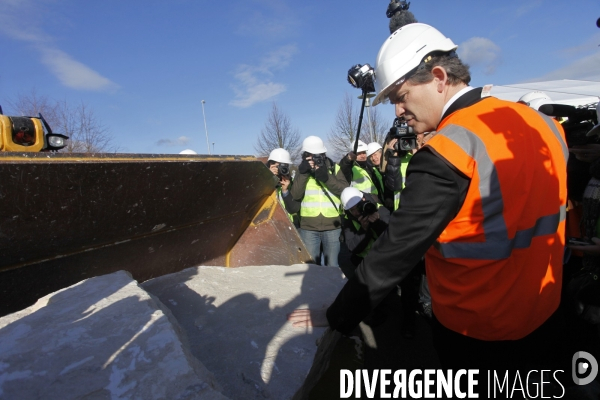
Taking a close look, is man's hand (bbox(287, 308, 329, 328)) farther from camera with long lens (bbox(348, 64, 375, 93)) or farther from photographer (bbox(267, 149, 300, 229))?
photographer (bbox(267, 149, 300, 229))

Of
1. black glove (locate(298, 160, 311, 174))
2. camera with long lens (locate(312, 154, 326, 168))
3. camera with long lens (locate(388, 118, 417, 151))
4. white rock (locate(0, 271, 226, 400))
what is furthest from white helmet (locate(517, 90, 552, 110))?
white rock (locate(0, 271, 226, 400))

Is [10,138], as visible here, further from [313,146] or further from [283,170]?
[313,146]

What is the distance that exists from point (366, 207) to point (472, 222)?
2.17m

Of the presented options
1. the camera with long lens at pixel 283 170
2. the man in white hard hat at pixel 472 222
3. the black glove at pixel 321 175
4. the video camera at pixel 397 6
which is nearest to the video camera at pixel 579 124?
the man in white hard hat at pixel 472 222

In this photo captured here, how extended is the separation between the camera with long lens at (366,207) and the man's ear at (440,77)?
2016 millimetres

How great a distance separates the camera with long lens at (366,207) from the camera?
10.9ft

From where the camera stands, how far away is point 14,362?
1250mm

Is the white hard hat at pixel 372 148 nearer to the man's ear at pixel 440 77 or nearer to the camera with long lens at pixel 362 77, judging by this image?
the camera with long lens at pixel 362 77

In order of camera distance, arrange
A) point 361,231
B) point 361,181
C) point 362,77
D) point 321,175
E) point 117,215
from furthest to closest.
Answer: point 361,181
point 321,175
point 361,231
point 362,77
point 117,215

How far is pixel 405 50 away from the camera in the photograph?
4.55 feet

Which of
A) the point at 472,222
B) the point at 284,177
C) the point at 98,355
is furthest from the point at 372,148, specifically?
the point at 98,355

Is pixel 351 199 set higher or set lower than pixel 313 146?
lower

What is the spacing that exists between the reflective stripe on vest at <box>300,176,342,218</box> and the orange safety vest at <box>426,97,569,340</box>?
291cm

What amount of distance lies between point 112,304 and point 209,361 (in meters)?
0.54
